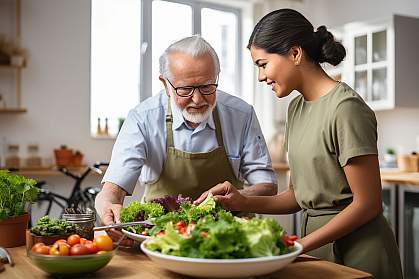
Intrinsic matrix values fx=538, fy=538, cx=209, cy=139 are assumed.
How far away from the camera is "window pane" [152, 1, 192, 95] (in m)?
5.80

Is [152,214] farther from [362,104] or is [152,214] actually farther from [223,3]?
[223,3]

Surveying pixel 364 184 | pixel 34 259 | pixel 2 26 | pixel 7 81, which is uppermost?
pixel 2 26

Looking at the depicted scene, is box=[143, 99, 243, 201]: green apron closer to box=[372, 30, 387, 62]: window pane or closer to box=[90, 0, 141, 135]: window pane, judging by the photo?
box=[372, 30, 387, 62]: window pane

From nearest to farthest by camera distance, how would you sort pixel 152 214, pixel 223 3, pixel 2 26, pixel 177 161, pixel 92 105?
pixel 152 214 → pixel 177 161 → pixel 2 26 → pixel 92 105 → pixel 223 3

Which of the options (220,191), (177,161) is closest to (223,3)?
(177,161)

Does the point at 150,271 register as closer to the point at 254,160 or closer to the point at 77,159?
the point at 254,160

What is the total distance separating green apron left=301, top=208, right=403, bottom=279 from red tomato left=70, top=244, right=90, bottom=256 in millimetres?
820

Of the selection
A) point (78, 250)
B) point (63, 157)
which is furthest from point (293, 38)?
point (63, 157)

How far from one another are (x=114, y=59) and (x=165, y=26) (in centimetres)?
71

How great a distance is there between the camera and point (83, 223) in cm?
164

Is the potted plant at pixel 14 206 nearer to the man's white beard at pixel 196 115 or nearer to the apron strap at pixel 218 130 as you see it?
the man's white beard at pixel 196 115

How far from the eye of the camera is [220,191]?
6.16 feet

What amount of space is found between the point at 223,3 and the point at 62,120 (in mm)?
2338

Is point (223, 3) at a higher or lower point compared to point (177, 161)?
higher
